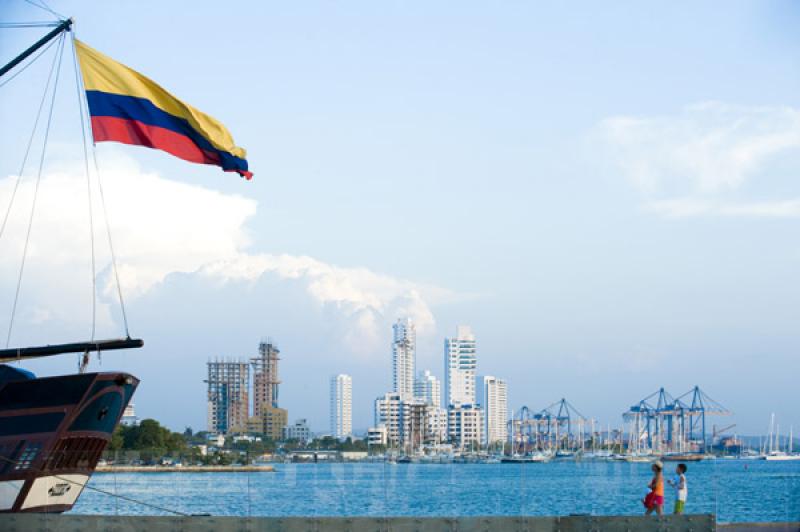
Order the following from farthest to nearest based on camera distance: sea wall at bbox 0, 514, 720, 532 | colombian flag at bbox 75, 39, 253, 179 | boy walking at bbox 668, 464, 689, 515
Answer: colombian flag at bbox 75, 39, 253, 179
boy walking at bbox 668, 464, 689, 515
sea wall at bbox 0, 514, 720, 532

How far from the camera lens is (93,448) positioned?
27.5 metres

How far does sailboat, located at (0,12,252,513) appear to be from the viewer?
23.2 metres

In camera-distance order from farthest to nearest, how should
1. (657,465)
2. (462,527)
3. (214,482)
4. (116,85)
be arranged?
(214,482) → (116,85) → (657,465) → (462,527)

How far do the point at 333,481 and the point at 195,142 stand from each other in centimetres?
3781

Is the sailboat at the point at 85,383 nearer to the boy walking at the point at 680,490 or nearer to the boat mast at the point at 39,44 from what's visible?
the boat mast at the point at 39,44

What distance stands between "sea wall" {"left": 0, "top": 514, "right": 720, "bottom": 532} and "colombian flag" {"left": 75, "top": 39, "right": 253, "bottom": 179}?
780 centimetres

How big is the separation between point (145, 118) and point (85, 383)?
6.93 meters

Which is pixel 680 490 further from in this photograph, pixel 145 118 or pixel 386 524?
pixel 145 118

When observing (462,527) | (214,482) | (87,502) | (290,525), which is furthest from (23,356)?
(462,527)

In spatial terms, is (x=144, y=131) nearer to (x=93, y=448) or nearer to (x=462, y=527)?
(x=93, y=448)

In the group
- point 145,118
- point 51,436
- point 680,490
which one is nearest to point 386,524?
point 680,490

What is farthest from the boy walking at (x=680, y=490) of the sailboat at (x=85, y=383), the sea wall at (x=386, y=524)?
the sailboat at (x=85, y=383)

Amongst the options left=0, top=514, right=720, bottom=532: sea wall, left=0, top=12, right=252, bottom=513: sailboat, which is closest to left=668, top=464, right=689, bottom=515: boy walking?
left=0, top=514, right=720, bottom=532: sea wall

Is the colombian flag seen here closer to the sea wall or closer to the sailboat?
the sailboat
